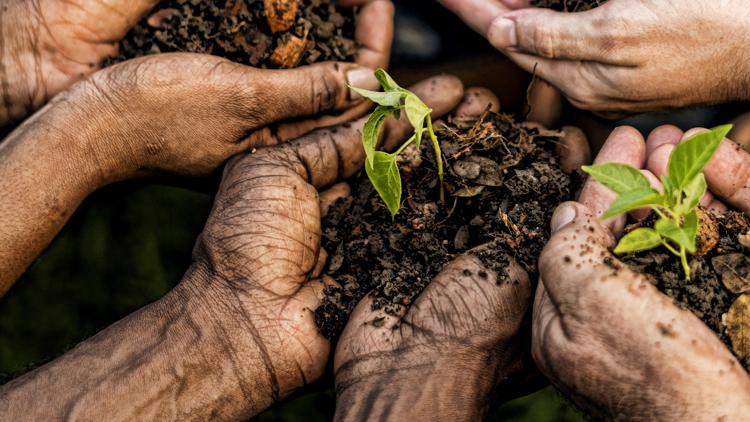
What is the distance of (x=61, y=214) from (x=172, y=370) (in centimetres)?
56

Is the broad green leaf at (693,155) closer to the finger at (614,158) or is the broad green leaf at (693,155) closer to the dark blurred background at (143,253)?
the finger at (614,158)

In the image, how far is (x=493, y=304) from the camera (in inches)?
52.8

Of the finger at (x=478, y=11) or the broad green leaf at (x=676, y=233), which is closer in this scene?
the broad green leaf at (x=676, y=233)

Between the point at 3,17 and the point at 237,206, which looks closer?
the point at 237,206

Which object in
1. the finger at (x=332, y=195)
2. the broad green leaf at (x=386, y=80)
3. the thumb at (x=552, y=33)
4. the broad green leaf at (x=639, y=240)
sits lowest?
the finger at (x=332, y=195)

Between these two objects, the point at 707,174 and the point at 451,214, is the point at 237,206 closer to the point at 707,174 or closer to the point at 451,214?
the point at 451,214

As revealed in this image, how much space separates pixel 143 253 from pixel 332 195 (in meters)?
0.79

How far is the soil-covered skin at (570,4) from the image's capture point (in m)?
1.60

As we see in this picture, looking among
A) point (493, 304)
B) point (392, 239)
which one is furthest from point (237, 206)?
point (493, 304)

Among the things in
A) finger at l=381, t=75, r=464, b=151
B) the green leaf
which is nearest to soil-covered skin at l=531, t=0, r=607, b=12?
finger at l=381, t=75, r=464, b=151

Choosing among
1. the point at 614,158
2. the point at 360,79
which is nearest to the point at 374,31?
the point at 360,79

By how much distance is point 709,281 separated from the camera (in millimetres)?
1189

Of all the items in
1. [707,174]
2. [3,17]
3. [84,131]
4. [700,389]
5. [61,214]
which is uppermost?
[3,17]

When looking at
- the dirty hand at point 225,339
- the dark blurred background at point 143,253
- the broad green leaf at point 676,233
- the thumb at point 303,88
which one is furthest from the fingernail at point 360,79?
the broad green leaf at point 676,233
